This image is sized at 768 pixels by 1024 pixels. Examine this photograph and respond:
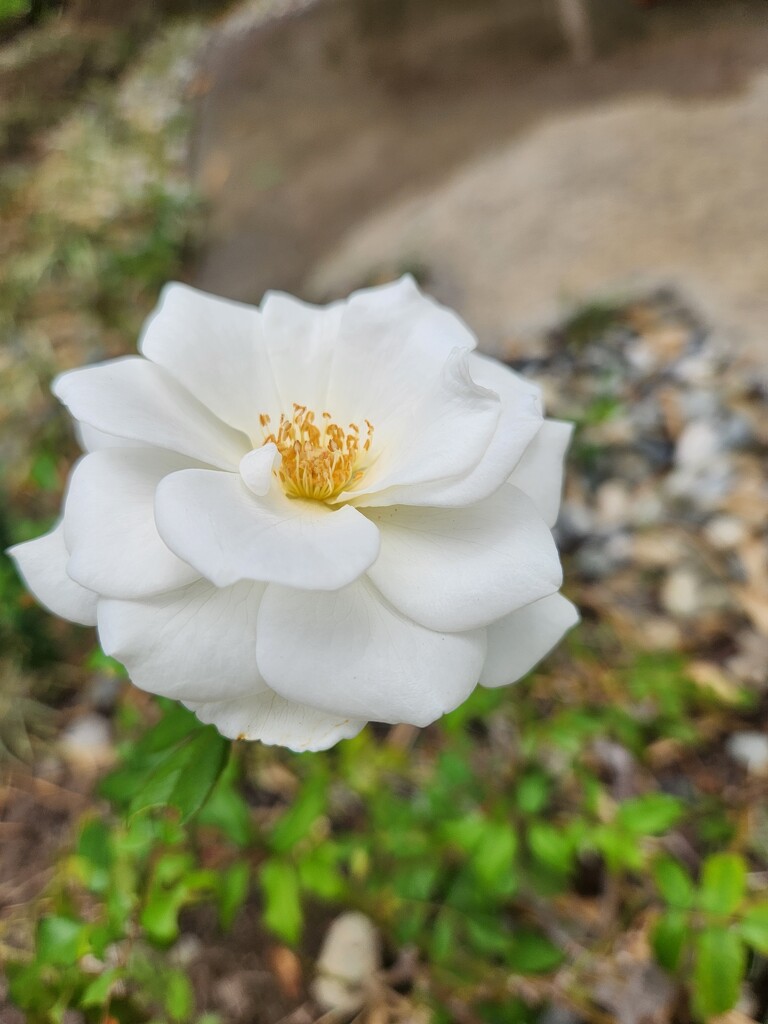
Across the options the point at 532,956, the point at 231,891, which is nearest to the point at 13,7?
the point at 231,891

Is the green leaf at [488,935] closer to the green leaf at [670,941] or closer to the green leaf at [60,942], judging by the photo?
the green leaf at [670,941]

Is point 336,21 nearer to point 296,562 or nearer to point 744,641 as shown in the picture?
point 744,641

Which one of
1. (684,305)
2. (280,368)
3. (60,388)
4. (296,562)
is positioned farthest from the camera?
(684,305)

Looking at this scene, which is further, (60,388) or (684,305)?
(684,305)

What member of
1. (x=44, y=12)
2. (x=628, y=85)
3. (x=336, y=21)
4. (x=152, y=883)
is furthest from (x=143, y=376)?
(x=336, y=21)

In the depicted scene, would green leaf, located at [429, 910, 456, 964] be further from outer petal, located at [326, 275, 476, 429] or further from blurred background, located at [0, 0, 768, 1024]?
outer petal, located at [326, 275, 476, 429]

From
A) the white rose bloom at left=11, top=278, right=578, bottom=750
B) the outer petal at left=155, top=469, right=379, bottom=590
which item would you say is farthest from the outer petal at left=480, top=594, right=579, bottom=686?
the outer petal at left=155, top=469, right=379, bottom=590
